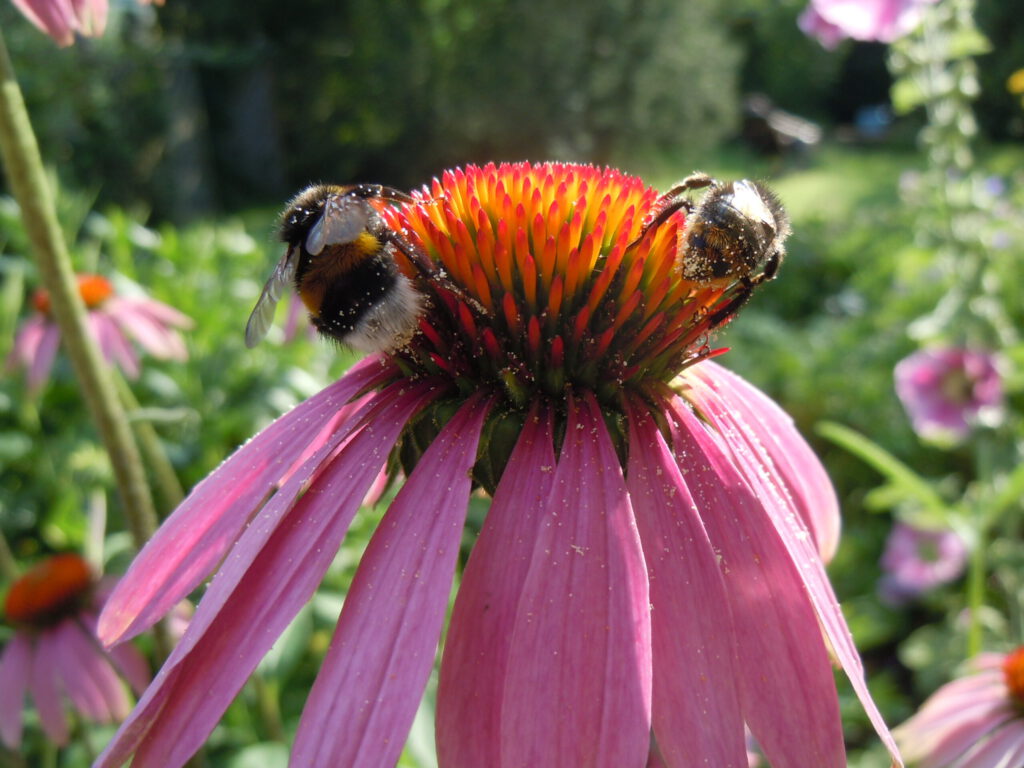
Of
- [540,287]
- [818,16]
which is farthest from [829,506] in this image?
[818,16]

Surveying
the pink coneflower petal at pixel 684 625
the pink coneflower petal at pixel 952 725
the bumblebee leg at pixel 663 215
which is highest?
the bumblebee leg at pixel 663 215

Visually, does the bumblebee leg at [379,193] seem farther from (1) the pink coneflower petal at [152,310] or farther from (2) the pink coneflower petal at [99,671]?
(1) the pink coneflower petal at [152,310]

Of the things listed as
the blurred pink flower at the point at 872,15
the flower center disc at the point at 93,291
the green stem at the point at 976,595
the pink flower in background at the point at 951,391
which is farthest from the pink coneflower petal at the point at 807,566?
the flower center disc at the point at 93,291

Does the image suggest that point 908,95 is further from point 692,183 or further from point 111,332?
point 111,332

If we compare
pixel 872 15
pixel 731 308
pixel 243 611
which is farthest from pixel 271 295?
pixel 872 15

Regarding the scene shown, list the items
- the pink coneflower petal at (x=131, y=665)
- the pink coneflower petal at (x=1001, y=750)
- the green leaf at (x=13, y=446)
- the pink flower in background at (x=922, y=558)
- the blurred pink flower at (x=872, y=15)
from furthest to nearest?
the pink flower in background at (x=922, y=558) < the green leaf at (x=13, y=446) < the blurred pink flower at (x=872, y=15) < the pink coneflower petal at (x=131, y=665) < the pink coneflower petal at (x=1001, y=750)

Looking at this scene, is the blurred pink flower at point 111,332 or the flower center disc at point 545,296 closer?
the flower center disc at point 545,296
